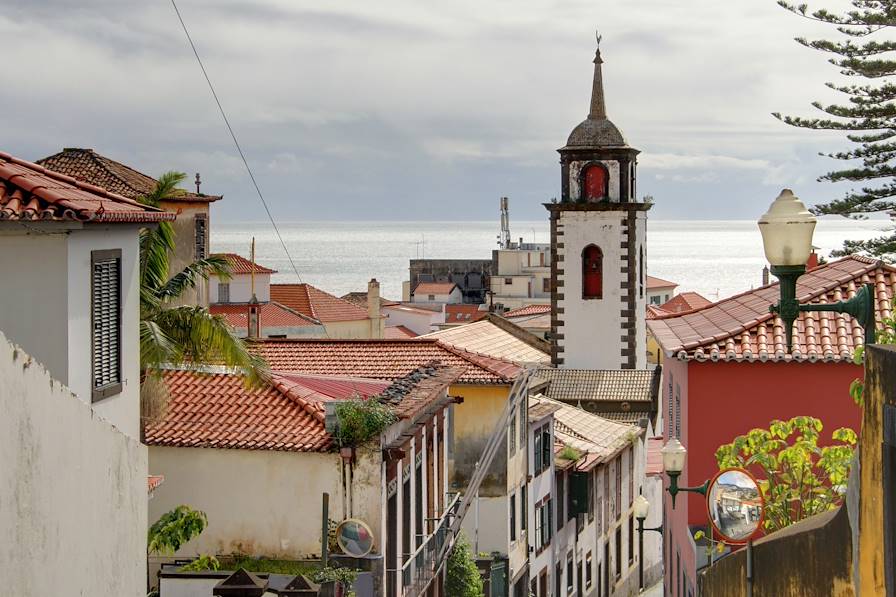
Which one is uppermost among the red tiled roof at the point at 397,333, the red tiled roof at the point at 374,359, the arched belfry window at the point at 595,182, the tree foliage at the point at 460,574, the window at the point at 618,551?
the arched belfry window at the point at 595,182

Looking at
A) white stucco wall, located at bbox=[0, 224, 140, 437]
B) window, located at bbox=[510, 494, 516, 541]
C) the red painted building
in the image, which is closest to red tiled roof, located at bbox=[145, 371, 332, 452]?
the red painted building

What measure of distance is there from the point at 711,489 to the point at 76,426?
5.16 metres

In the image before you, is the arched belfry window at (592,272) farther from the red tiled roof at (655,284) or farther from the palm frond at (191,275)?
the red tiled roof at (655,284)

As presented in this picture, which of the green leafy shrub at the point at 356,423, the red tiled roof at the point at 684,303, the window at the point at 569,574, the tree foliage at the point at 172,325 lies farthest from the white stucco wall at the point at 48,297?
the red tiled roof at the point at 684,303

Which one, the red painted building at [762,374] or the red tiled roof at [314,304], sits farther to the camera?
the red tiled roof at [314,304]

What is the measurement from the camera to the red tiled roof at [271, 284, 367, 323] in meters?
75.9

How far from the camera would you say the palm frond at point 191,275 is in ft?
61.2

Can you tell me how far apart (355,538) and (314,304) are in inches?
2338

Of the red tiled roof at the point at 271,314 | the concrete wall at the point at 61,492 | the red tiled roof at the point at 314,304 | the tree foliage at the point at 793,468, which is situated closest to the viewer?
the concrete wall at the point at 61,492

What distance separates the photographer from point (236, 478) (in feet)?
63.9

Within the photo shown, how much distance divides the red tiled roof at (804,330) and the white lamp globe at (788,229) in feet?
38.7

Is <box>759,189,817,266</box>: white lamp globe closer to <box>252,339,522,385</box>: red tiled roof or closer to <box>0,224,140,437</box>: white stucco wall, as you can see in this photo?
<box>0,224,140,437</box>: white stucco wall

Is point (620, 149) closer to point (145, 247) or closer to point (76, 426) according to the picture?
point (145, 247)

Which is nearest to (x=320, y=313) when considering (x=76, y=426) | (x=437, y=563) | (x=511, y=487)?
(x=511, y=487)
